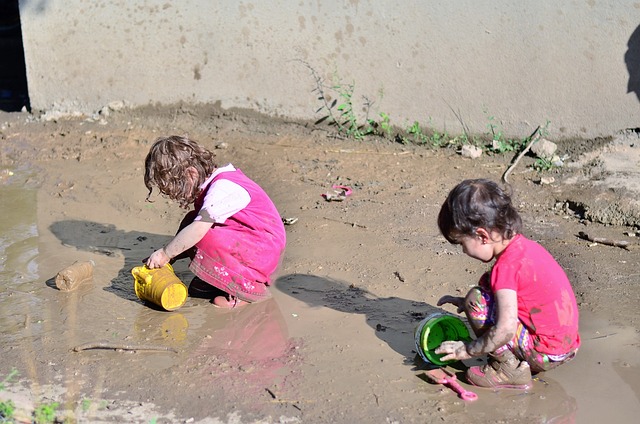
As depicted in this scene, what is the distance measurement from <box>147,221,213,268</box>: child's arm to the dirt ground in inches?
12.5

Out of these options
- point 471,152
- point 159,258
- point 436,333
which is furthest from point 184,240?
point 471,152

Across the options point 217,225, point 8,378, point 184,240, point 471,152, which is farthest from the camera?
point 471,152

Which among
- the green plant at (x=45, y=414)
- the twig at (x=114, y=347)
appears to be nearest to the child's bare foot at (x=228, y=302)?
the twig at (x=114, y=347)

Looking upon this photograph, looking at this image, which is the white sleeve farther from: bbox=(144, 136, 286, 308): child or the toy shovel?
the toy shovel

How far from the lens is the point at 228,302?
14.0 feet

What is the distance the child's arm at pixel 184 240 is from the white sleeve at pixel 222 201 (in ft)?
0.12

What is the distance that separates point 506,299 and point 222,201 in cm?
155

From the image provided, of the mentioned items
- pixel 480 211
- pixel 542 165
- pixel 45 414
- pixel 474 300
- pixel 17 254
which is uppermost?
pixel 480 211

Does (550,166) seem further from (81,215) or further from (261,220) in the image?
(81,215)

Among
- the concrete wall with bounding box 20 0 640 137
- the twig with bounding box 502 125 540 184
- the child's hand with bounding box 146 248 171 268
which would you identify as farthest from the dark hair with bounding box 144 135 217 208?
the concrete wall with bounding box 20 0 640 137

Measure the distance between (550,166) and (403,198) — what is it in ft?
3.85

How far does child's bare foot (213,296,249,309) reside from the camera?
425 centimetres

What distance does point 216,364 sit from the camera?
363 centimetres

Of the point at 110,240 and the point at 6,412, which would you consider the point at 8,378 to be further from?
the point at 110,240
